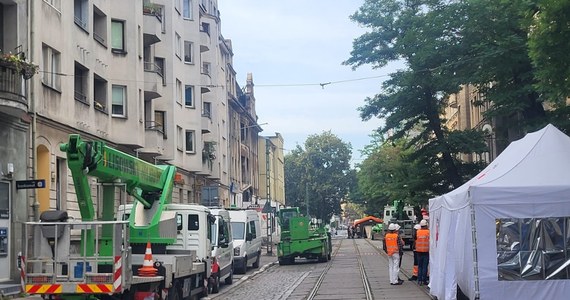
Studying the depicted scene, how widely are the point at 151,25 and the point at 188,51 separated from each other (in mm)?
10506

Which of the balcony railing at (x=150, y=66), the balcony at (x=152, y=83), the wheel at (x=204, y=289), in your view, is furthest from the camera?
the balcony railing at (x=150, y=66)

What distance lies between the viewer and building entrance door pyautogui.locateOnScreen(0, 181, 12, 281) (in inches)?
795

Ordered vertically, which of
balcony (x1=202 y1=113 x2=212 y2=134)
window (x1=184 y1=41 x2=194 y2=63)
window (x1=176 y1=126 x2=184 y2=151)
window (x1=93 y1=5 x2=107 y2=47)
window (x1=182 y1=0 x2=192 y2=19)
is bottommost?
window (x1=176 y1=126 x2=184 y2=151)

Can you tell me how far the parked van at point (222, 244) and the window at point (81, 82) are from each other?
671 cm

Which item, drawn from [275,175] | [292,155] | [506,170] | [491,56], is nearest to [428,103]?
[491,56]

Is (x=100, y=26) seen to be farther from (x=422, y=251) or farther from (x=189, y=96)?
(x=422, y=251)

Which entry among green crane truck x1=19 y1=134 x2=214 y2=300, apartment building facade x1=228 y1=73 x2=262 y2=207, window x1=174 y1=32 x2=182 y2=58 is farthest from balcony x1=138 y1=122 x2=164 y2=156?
apartment building facade x1=228 y1=73 x2=262 y2=207

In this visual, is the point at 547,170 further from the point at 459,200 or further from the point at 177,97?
the point at 177,97

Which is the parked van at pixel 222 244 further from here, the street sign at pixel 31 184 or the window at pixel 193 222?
the street sign at pixel 31 184

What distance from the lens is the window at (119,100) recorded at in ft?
97.8

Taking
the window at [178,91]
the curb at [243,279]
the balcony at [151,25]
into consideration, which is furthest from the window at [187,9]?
the curb at [243,279]

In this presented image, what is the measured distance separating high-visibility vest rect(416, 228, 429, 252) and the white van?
400 inches

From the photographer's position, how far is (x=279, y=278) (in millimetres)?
26547

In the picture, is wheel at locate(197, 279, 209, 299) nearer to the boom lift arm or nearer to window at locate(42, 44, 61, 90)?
the boom lift arm
